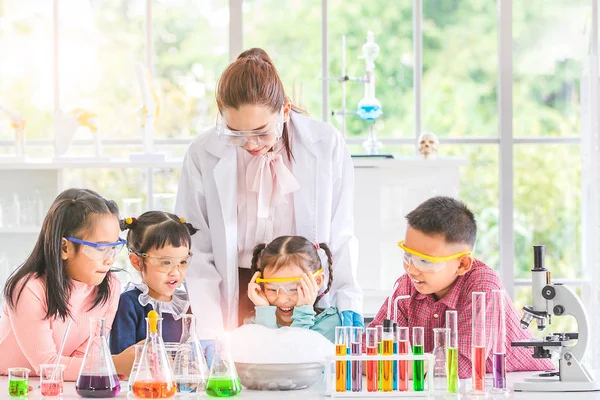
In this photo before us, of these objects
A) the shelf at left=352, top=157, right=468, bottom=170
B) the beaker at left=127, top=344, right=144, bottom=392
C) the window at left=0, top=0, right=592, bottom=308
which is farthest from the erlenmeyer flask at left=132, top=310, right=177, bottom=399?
the window at left=0, top=0, right=592, bottom=308

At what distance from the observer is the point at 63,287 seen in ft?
8.87

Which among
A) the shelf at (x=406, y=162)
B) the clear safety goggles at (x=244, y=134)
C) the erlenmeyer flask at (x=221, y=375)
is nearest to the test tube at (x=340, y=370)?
the erlenmeyer flask at (x=221, y=375)

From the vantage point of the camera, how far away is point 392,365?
230cm

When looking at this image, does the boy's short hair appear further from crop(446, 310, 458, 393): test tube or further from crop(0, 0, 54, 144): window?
crop(0, 0, 54, 144): window

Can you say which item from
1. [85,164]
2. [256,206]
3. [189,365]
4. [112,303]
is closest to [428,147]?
[85,164]

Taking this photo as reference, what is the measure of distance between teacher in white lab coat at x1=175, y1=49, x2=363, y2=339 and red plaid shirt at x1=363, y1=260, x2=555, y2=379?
0.17 meters

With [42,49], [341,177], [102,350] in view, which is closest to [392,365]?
[102,350]

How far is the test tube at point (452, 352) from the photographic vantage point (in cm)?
230

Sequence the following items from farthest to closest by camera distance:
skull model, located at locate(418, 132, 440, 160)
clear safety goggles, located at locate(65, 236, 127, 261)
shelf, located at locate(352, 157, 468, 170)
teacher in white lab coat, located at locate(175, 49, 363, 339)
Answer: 1. skull model, located at locate(418, 132, 440, 160)
2. shelf, located at locate(352, 157, 468, 170)
3. teacher in white lab coat, located at locate(175, 49, 363, 339)
4. clear safety goggles, located at locate(65, 236, 127, 261)

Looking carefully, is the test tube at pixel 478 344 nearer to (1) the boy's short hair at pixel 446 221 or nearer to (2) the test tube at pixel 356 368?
(2) the test tube at pixel 356 368

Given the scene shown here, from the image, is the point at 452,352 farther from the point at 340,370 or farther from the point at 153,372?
the point at 153,372

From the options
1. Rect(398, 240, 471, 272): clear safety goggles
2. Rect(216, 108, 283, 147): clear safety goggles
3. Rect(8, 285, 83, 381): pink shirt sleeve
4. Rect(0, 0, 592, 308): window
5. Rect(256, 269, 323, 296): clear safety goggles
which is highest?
Rect(0, 0, 592, 308): window

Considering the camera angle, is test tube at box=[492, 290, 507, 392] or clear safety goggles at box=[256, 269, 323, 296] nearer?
test tube at box=[492, 290, 507, 392]

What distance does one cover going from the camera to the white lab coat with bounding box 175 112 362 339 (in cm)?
295
